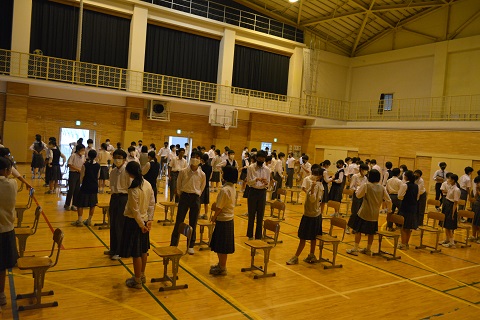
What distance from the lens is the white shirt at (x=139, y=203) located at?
5.19 meters

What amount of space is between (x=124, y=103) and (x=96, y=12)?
17.1 ft

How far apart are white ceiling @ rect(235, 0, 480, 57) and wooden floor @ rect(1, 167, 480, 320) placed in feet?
65.6

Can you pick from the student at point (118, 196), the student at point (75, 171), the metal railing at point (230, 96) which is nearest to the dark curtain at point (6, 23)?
the metal railing at point (230, 96)

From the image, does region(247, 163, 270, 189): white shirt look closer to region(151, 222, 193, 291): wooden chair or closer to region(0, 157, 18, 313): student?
region(151, 222, 193, 291): wooden chair

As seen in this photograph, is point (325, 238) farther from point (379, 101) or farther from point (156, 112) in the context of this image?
point (379, 101)

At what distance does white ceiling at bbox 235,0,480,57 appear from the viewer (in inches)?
928

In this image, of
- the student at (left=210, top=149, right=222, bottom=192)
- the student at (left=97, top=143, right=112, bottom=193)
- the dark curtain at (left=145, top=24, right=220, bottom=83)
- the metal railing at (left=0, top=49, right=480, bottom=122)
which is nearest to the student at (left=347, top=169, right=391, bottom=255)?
the student at (left=97, top=143, right=112, bottom=193)

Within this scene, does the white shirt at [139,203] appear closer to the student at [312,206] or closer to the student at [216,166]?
the student at [312,206]

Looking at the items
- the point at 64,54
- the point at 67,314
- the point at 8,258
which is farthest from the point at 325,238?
the point at 64,54

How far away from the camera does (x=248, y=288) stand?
6105mm

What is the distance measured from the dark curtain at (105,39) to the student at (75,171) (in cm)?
1303

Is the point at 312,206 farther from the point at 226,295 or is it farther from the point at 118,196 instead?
the point at 118,196

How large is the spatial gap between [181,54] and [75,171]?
51.5ft

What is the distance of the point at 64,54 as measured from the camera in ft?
67.4
